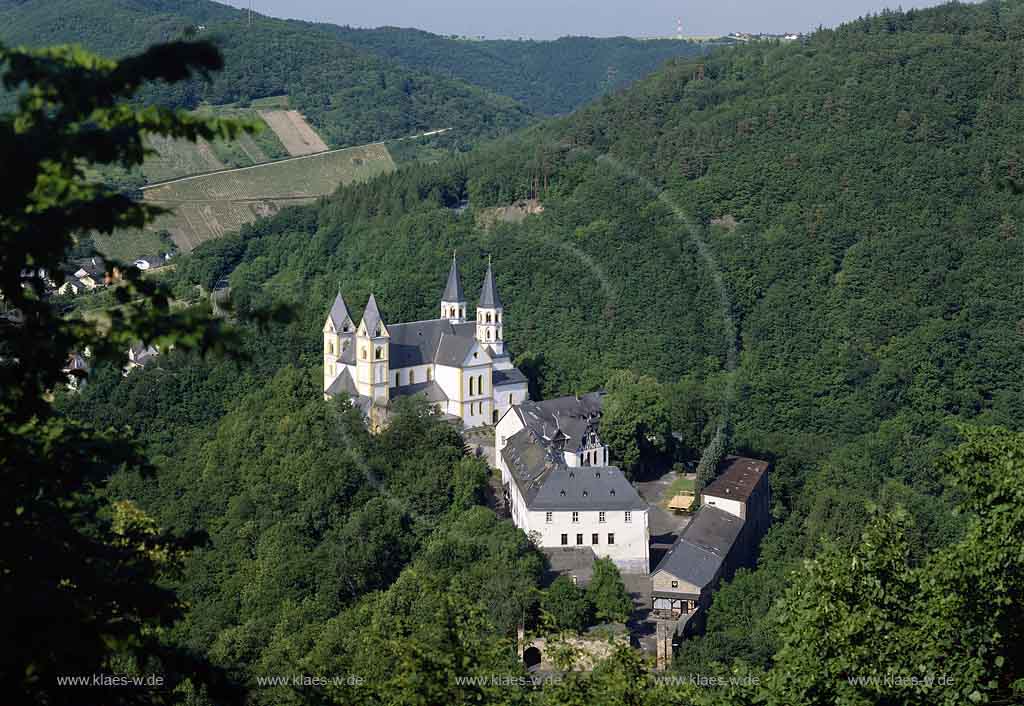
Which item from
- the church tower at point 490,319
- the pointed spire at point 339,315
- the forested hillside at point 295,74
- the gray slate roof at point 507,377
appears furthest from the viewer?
the forested hillside at point 295,74

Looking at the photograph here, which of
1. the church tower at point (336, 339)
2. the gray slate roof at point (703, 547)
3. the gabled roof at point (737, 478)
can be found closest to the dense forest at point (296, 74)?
the church tower at point (336, 339)

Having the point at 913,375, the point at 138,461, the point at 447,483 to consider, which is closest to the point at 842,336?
the point at 913,375

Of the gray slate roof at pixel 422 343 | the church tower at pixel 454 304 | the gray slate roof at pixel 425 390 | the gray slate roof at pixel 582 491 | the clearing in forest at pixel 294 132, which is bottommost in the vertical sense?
the gray slate roof at pixel 582 491

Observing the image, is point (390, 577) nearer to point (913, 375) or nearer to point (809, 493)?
point (809, 493)

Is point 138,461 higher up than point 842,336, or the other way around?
point 842,336

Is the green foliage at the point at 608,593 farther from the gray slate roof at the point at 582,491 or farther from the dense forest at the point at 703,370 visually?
the gray slate roof at the point at 582,491

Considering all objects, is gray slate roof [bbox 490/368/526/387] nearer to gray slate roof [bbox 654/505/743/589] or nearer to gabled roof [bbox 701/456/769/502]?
gabled roof [bbox 701/456/769/502]
